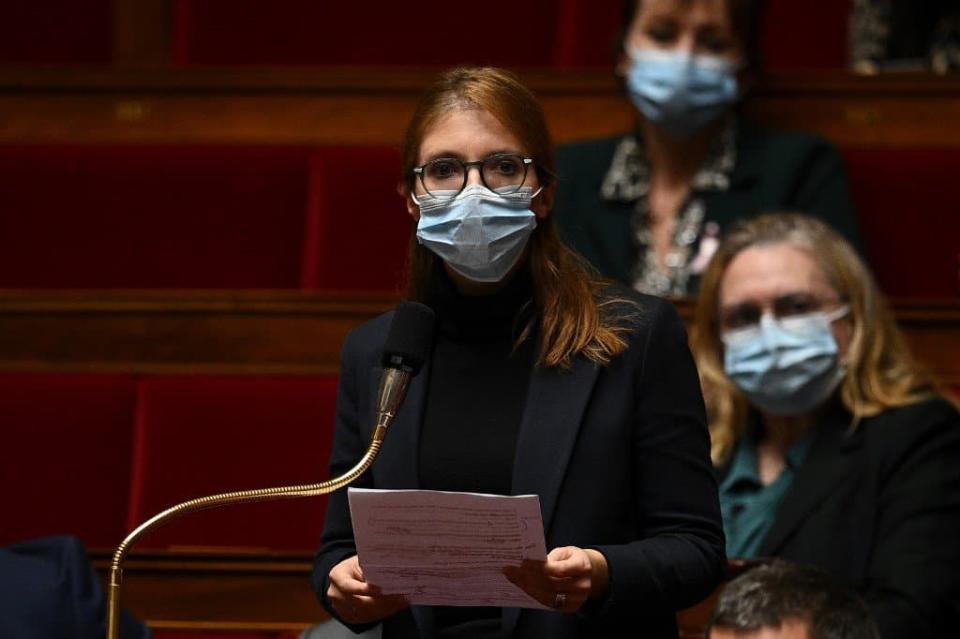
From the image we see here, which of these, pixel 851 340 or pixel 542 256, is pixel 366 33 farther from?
pixel 542 256

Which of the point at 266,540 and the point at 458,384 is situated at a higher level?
the point at 458,384

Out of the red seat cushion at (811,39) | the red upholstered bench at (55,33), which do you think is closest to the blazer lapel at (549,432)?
the red seat cushion at (811,39)

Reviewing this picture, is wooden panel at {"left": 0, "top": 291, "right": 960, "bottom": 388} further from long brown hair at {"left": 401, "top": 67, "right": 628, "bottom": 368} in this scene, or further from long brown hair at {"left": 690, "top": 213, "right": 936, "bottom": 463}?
long brown hair at {"left": 401, "top": 67, "right": 628, "bottom": 368}

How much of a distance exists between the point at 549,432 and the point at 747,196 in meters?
0.51

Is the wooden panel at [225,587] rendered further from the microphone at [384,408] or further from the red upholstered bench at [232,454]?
the microphone at [384,408]

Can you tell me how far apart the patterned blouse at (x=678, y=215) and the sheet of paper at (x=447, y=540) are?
0.52m

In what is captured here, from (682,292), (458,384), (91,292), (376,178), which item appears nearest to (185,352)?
(91,292)

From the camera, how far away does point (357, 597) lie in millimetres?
552

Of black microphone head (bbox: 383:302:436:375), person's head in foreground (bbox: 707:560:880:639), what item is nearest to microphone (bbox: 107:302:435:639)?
black microphone head (bbox: 383:302:436:375)

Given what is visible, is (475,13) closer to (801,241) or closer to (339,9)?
(339,9)

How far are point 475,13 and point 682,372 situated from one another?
72 centimetres

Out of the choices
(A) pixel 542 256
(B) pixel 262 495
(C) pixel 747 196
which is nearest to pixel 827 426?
(C) pixel 747 196

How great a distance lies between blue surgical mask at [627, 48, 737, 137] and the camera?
1059 mm

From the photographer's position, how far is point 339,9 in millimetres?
1270
